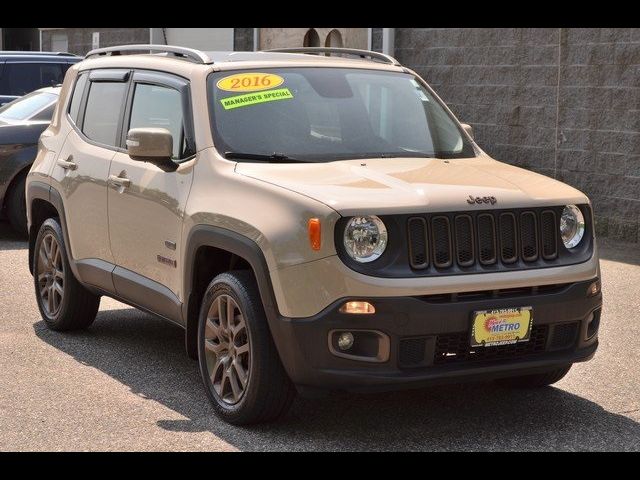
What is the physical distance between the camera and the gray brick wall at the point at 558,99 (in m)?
12.9

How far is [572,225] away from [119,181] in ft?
8.39

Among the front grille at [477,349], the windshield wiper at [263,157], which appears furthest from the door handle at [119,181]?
the front grille at [477,349]

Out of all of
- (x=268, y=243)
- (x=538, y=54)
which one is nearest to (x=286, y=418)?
(x=268, y=243)

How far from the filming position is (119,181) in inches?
271

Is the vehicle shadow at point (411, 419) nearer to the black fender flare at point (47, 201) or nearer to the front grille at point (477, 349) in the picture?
the front grille at point (477, 349)

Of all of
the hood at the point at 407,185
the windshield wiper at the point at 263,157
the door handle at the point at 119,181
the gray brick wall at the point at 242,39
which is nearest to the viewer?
the hood at the point at 407,185

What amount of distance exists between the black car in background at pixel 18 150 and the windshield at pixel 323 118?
6.42m

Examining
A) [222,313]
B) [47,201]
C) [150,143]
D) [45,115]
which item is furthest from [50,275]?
[45,115]

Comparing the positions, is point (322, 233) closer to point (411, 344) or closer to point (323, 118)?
point (411, 344)

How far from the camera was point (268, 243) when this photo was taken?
547cm

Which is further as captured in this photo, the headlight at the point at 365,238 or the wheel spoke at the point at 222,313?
the wheel spoke at the point at 222,313

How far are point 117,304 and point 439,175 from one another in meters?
3.92
